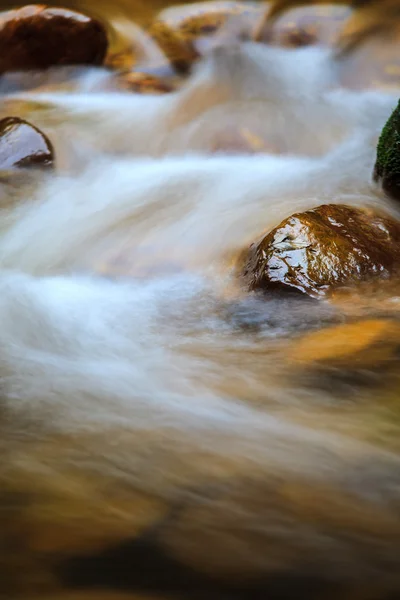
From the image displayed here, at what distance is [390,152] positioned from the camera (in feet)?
15.1

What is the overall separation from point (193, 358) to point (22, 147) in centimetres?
392

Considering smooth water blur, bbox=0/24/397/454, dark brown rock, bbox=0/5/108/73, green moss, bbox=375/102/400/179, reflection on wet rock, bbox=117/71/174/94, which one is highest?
dark brown rock, bbox=0/5/108/73

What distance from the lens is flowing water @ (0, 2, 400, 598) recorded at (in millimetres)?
1362

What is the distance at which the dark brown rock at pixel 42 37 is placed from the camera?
8664 mm

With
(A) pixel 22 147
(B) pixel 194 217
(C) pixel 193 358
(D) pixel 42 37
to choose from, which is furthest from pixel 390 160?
(D) pixel 42 37

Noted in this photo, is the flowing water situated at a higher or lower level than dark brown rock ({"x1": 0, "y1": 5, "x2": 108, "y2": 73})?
lower

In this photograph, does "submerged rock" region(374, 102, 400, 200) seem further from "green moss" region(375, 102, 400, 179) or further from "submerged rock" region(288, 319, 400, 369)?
"submerged rock" region(288, 319, 400, 369)

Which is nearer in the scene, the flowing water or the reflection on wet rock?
the flowing water

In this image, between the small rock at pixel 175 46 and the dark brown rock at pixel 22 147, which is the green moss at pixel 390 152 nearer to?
the dark brown rock at pixel 22 147

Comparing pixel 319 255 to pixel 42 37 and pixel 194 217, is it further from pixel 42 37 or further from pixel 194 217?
pixel 42 37

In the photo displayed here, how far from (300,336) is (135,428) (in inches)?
43.9

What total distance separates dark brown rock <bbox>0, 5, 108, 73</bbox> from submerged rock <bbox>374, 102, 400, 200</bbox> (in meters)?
6.28

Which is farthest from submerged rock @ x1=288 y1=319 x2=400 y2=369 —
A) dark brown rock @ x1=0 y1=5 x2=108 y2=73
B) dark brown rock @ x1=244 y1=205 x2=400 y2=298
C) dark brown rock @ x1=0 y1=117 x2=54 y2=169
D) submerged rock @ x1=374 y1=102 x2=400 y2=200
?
dark brown rock @ x1=0 y1=5 x2=108 y2=73

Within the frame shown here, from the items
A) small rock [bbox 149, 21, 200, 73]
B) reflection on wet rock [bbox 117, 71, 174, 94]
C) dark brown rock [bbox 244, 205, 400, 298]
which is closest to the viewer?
dark brown rock [bbox 244, 205, 400, 298]
